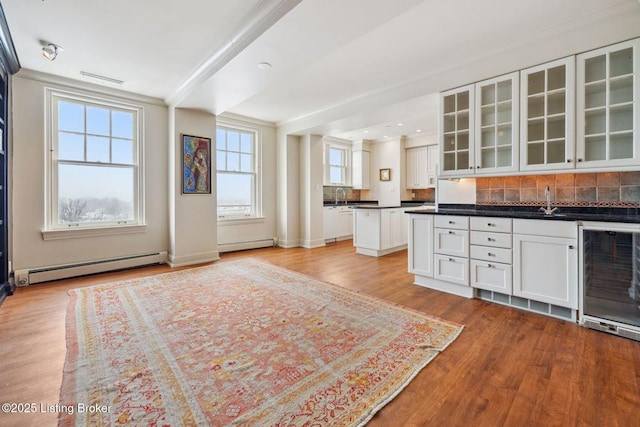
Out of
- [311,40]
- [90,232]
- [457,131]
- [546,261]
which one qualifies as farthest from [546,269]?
[90,232]

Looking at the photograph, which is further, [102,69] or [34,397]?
[102,69]

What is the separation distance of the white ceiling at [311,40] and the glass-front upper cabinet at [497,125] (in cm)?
15

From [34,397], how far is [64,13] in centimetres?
291

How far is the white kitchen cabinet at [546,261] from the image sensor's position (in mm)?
2369

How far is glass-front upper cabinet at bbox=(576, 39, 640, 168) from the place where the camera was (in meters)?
2.32

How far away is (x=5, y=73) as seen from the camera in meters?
3.17

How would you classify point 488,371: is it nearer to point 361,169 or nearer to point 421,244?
point 421,244

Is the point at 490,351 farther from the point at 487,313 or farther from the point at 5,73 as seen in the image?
the point at 5,73

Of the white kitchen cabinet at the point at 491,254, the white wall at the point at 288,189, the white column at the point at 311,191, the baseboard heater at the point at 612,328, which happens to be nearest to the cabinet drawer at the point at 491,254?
the white kitchen cabinet at the point at 491,254

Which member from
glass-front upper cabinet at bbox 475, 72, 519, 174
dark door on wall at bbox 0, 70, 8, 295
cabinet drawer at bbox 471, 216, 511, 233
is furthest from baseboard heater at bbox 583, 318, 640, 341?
dark door on wall at bbox 0, 70, 8, 295

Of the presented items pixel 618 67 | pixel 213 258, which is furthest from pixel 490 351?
pixel 213 258

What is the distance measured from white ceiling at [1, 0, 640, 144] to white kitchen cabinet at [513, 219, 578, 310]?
63.5 inches

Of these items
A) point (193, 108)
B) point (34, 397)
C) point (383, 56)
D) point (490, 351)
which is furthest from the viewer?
point (193, 108)

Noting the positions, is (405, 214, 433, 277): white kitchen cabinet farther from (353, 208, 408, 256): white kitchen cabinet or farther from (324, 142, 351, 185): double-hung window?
(324, 142, 351, 185): double-hung window
